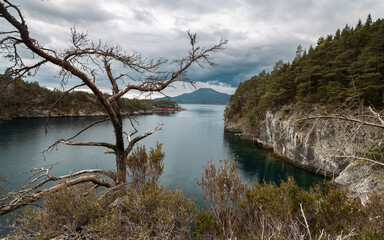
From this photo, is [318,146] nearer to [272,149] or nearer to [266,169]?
[266,169]

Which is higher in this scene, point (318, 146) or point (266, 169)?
point (318, 146)

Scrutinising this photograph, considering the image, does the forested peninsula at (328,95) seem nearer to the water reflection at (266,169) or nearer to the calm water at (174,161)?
the water reflection at (266,169)

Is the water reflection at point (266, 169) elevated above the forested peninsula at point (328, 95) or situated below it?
below

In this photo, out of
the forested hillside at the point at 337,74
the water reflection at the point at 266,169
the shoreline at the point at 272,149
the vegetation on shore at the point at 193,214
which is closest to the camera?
the vegetation on shore at the point at 193,214

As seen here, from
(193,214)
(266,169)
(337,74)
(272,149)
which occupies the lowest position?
(266,169)

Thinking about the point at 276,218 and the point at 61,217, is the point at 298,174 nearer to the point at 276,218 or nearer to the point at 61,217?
the point at 276,218

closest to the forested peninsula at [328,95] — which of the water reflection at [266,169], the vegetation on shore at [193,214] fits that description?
the water reflection at [266,169]

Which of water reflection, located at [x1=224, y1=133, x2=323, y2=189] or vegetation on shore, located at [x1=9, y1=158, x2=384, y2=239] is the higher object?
vegetation on shore, located at [x1=9, y1=158, x2=384, y2=239]

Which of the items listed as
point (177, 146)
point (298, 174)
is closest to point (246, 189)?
point (298, 174)

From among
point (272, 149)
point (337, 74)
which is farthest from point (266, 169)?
point (337, 74)

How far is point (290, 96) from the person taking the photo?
34.2 metres

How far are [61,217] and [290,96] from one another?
3788 centimetres

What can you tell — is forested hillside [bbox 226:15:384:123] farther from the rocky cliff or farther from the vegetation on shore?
the vegetation on shore

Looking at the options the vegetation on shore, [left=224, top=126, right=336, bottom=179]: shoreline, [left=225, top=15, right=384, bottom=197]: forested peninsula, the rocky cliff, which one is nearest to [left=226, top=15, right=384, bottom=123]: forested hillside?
[left=225, top=15, right=384, bottom=197]: forested peninsula
